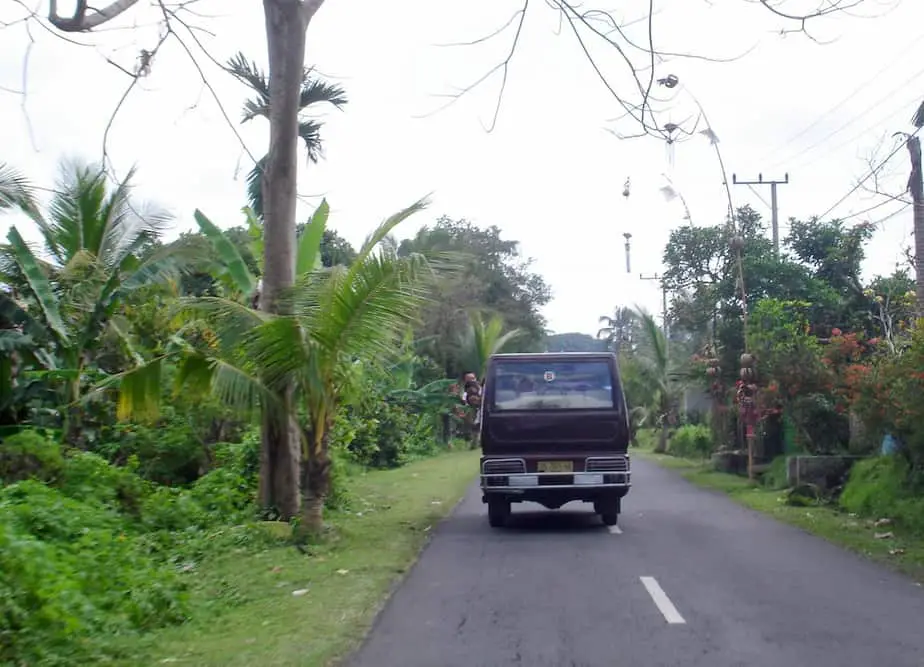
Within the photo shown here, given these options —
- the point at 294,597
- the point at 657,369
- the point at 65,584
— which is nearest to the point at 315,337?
the point at 294,597

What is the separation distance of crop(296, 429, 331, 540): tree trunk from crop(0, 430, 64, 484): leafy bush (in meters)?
2.94

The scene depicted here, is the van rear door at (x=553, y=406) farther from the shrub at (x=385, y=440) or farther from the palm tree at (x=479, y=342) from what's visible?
the palm tree at (x=479, y=342)

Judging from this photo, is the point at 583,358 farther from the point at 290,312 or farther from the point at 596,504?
the point at 290,312

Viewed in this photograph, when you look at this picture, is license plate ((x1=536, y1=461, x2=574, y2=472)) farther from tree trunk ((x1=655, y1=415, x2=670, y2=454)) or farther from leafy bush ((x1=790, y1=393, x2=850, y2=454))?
tree trunk ((x1=655, y1=415, x2=670, y2=454))

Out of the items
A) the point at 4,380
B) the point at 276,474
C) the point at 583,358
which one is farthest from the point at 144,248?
the point at 583,358

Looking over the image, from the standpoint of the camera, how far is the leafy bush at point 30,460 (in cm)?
1237

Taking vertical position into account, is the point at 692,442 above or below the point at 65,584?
above

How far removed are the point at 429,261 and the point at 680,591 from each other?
15.1 ft

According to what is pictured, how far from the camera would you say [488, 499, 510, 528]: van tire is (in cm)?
1487

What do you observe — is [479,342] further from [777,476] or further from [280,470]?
[280,470]

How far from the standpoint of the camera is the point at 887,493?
15320 mm

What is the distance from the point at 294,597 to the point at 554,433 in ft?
20.6

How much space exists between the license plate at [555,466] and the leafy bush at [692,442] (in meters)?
16.6

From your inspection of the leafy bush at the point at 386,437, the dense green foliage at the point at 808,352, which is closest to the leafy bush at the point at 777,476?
the dense green foliage at the point at 808,352
